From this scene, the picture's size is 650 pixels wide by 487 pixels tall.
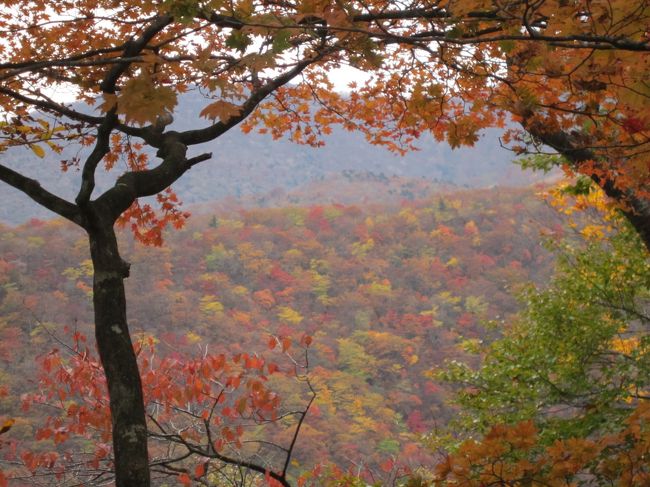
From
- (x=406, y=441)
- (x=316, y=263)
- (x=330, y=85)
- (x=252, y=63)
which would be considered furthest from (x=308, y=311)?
(x=252, y=63)

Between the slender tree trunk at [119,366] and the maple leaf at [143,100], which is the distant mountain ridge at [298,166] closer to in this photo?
the slender tree trunk at [119,366]

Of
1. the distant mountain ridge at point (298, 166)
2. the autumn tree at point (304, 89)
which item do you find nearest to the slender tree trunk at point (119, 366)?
the autumn tree at point (304, 89)

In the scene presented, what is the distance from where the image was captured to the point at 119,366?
2551mm

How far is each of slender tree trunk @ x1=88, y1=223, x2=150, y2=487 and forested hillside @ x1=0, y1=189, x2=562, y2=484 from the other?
2595cm

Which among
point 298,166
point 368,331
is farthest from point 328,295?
point 298,166

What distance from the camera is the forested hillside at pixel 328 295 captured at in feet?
111

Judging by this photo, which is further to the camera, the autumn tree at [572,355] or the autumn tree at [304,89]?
the autumn tree at [572,355]

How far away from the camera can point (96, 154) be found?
2996 mm

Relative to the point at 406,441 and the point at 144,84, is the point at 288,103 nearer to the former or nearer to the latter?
the point at 144,84

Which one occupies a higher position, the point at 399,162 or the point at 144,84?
the point at 399,162

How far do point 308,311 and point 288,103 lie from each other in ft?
148

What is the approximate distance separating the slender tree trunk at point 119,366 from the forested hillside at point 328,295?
25953 millimetres

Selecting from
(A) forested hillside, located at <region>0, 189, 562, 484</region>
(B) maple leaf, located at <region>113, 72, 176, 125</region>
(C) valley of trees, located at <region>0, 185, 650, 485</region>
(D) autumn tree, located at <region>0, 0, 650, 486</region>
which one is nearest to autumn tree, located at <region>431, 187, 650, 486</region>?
(C) valley of trees, located at <region>0, 185, 650, 485</region>

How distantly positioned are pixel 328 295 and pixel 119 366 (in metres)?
49.8
